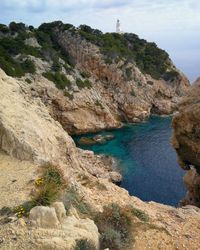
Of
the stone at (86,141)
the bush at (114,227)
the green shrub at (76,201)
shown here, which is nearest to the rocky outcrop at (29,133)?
the green shrub at (76,201)

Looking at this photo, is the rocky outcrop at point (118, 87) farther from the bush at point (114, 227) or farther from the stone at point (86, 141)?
the bush at point (114, 227)

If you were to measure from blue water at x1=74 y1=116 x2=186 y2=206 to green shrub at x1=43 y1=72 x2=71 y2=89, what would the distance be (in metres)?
9.93

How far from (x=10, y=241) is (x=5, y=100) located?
10749mm

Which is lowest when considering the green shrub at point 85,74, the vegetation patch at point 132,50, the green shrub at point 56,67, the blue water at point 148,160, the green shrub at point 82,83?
the blue water at point 148,160

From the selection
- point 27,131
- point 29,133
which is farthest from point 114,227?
point 27,131

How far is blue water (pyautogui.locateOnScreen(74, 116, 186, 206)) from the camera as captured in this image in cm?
3633

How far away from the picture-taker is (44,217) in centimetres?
1106

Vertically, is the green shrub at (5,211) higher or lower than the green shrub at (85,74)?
lower

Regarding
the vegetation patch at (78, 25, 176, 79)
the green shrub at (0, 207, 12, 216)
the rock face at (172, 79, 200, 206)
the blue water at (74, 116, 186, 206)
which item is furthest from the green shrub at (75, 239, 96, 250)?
the vegetation patch at (78, 25, 176, 79)

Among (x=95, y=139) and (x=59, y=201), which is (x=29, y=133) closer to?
(x=59, y=201)

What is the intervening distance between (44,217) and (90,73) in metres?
60.7

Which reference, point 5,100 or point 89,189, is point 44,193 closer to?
point 89,189

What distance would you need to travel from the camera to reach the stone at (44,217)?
1098 centimetres

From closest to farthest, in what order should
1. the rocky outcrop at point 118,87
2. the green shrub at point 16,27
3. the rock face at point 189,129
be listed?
the rock face at point 189,129 < the rocky outcrop at point 118,87 < the green shrub at point 16,27
